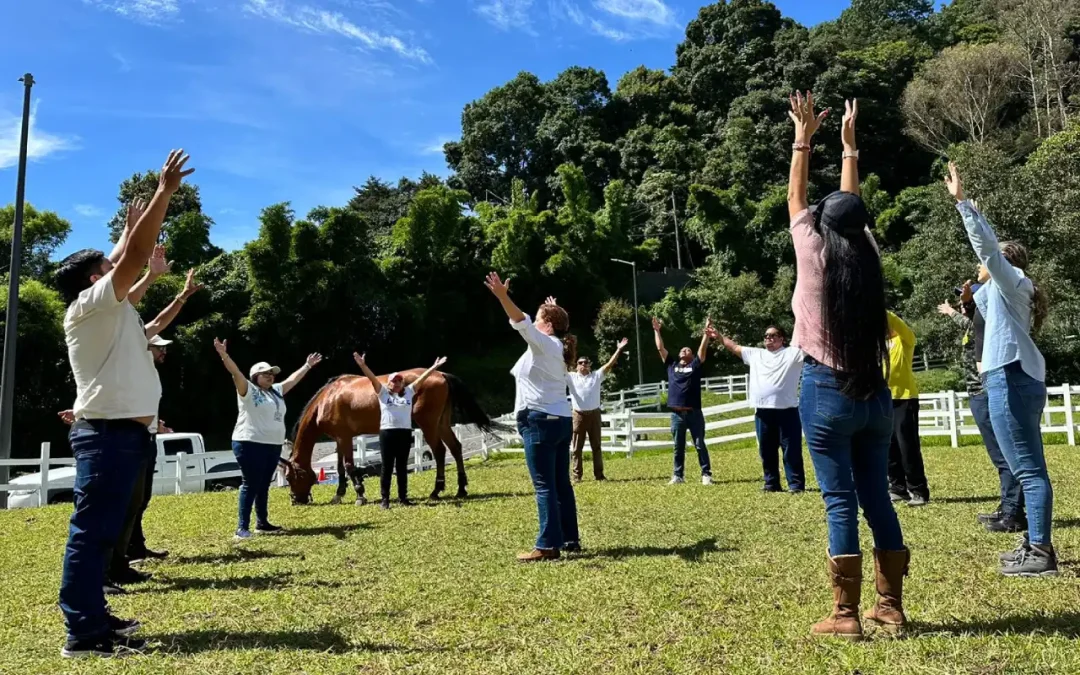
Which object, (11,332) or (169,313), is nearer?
(169,313)

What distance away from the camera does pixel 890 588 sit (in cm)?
344

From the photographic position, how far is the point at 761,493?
8.70 metres

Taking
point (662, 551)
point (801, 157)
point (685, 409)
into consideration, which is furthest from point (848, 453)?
point (685, 409)

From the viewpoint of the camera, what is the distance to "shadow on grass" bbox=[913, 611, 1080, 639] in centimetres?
335

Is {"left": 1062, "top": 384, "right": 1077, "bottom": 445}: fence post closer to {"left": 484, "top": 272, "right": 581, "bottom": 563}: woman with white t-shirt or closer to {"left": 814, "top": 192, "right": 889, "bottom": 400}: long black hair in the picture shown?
{"left": 484, "top": 272, "right": 581, "bottom": 563}: woman with white t-shirt

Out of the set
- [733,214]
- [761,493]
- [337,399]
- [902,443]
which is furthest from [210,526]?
[733,214]

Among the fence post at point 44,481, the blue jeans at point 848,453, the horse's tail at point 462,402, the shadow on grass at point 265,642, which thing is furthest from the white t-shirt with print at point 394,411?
the fence post at point 44,481

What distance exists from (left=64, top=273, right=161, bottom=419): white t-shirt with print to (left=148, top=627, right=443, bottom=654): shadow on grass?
1.16 m

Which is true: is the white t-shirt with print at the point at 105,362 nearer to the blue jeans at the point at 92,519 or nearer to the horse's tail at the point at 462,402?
the blue jeans at the point at 92,519

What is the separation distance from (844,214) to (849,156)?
1.89 feet

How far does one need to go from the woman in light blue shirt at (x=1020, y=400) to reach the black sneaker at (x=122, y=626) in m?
4.79

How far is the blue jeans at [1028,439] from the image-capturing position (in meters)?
4.29

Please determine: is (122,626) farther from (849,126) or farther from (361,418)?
(361,418)

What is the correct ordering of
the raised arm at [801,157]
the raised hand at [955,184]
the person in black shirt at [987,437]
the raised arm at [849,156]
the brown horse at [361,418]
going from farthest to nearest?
the brown horse at [361,418], the person in black shirt at [987,437], the raised hand at [955,184], the raised arm at [849,156], the raised arm at [801,157]
